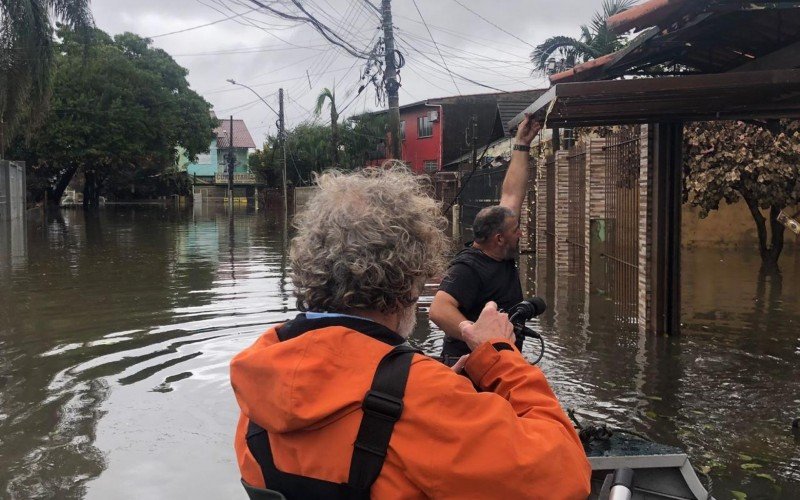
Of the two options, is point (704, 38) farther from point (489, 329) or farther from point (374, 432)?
point (374, 432)

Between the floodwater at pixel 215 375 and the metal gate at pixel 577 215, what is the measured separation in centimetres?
84

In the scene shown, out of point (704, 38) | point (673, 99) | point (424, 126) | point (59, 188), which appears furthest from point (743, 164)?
point (59, 188)

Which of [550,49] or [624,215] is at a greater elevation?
[550,49]

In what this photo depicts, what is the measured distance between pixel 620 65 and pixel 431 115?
139 feet

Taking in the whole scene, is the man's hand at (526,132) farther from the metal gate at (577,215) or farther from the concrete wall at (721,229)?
the concrete wall at (721,229)

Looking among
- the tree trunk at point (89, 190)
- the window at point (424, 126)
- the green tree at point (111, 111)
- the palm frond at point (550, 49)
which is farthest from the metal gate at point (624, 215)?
the tree trunk at point (89, 190)

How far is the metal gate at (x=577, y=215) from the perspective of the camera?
11727 mm

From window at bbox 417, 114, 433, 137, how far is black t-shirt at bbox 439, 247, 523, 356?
4516 centimetres

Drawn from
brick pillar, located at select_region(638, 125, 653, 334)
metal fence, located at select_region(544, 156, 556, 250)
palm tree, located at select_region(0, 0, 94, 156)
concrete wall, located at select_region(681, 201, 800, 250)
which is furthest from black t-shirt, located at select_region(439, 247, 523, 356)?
palm tree, located at select_region(0, 0, 94, 156)

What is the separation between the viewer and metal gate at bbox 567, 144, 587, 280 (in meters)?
11.7

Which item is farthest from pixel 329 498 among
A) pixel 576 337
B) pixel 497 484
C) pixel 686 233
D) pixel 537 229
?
pixel 686 233

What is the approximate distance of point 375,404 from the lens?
5.33ft

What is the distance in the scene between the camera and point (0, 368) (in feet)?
22.9

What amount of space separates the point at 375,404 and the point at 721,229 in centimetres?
1771
